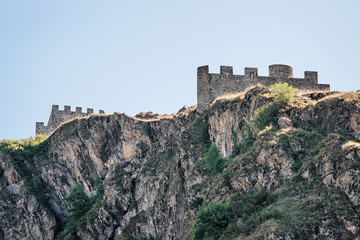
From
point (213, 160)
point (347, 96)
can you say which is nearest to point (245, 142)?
point (213, 160)

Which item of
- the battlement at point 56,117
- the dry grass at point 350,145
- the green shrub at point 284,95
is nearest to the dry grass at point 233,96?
the green shrub at point 284,95

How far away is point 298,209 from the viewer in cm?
4925

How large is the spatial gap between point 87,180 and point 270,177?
99.8ft

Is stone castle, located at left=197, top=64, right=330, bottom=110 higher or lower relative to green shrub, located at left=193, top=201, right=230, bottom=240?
higher

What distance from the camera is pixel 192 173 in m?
65.1

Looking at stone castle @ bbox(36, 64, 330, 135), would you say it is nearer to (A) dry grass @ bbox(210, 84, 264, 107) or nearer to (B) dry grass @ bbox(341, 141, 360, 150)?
(A) dry grass @ bbox(210, 84, 264, 107)

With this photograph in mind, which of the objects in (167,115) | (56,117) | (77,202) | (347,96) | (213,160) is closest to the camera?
(347,96)

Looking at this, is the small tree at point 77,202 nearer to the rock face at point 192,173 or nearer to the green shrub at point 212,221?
the rock face at point 192,173

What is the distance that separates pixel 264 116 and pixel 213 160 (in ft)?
20.2

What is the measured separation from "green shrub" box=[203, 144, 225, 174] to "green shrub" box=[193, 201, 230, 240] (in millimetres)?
7698

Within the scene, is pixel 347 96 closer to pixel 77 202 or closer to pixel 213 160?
pixel 213 160

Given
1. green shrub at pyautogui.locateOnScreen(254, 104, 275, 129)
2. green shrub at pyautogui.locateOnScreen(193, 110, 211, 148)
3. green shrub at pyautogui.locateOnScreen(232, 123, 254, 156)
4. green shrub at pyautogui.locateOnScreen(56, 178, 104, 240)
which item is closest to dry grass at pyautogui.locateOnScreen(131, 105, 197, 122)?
green shrub at pyautogui.locateOnScreen(193, 110, 211, 148)

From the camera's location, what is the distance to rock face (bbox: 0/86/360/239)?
163 ft

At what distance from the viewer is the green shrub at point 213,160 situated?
63016 mm
